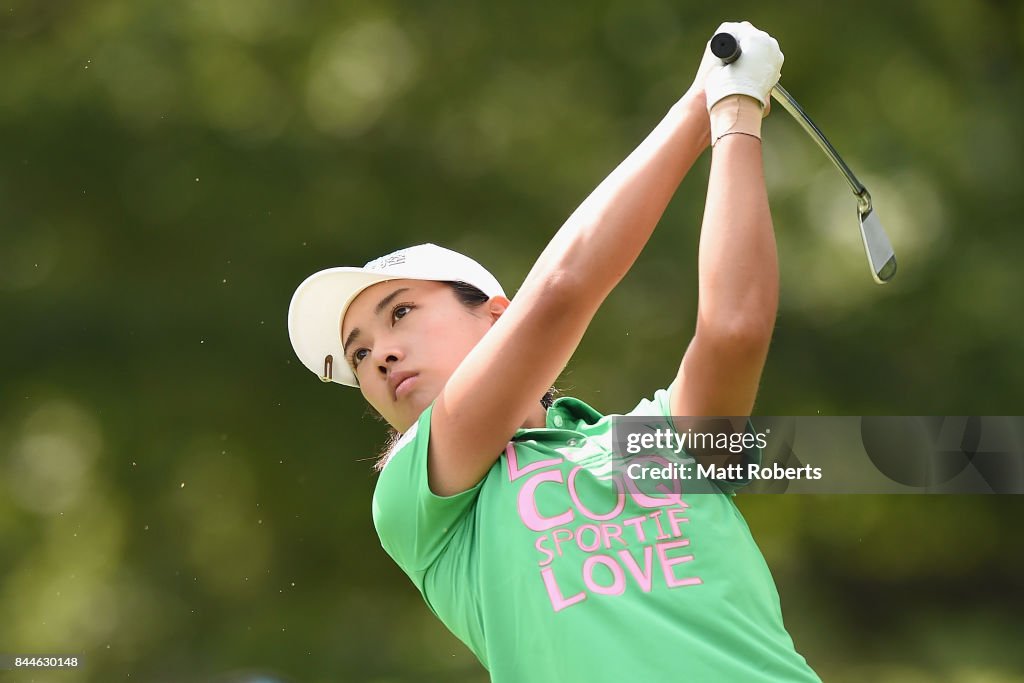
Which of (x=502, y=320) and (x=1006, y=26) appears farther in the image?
(x=1006, y=26)

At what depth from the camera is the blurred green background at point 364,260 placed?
7.51m

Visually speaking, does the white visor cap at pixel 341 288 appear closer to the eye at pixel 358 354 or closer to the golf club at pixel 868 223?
the eye at pixel 358 354

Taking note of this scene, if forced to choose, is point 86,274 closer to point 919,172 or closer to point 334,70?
point 334,70

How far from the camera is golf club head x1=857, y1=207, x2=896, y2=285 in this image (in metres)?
2.10

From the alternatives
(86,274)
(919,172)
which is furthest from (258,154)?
(919,172)

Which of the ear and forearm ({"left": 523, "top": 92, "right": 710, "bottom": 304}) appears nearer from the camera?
forearm ({"left": 523, "top": 92, "right": 710, "bottom": 304})

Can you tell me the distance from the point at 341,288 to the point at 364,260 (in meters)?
5.23

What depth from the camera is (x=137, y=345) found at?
7871 mm

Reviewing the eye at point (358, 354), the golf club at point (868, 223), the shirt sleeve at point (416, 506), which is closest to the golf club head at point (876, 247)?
the golf club at point (868, 223)

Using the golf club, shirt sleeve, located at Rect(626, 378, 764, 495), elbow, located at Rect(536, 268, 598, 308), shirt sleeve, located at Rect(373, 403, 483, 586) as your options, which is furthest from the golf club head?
shirt sleeve, located at Rect(373, 403, 483, 586)

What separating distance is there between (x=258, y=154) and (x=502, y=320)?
631 centimetres

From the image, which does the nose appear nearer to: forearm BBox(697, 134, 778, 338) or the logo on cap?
the logo on cap

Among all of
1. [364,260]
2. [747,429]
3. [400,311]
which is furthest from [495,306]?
[364,260]

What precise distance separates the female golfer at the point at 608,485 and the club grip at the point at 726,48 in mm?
12
